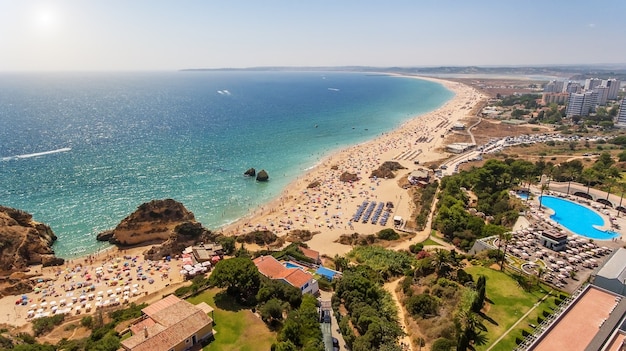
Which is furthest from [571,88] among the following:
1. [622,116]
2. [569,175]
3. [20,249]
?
[20,249]

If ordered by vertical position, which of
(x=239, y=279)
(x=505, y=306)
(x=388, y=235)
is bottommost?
(x=388, y=235)

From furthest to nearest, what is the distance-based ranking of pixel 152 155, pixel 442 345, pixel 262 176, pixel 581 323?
1. pixel 152 155
2. pixel 262 176
3. pixel 581 323
4. pixel 442 345

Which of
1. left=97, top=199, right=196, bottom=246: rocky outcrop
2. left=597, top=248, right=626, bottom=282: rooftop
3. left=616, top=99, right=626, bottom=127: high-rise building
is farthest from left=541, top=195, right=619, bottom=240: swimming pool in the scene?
left=616, top=99, right=626, bottom=127: high-rise building

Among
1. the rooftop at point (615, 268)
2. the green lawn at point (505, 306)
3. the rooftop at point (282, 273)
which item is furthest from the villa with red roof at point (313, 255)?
the rooftop at point (615, 268)

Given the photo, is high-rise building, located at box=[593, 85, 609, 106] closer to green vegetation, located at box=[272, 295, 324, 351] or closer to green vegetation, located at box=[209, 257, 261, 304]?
green vegetation, located at box=[209, 257, 261, 304]

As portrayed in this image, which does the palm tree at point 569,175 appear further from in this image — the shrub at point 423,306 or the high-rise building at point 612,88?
the high-rise building at point 612,88

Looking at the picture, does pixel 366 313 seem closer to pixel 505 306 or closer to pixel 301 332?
pixel 301 332

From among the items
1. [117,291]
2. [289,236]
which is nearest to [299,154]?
[289,236]
